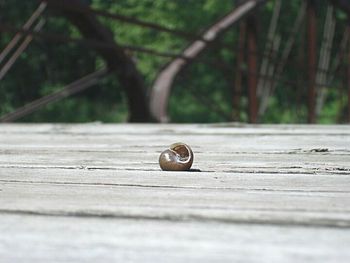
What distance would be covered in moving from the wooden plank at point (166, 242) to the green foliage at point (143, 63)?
41.8ft

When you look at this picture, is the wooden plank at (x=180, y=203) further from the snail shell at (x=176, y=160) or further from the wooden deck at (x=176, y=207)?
the snail shell at (x=176, y=160)

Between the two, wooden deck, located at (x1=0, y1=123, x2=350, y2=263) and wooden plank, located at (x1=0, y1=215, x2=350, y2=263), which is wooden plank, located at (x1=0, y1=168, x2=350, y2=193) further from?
wooden plank, located at (x1=0, y1=215, x2=350, y2=263)

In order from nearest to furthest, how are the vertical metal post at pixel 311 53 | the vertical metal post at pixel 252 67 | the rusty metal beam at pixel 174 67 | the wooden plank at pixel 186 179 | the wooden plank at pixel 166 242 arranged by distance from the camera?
1. the wooden plank at pixel 166 242
2. the wooden plank at pixel 186 179
3. the rusty metal beam at pixel 174 67
4. the vertical metal post at pixel 252 67
5. the vertical metal post at pixel 311 53

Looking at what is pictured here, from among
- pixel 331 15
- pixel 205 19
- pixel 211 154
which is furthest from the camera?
pixel 205 19

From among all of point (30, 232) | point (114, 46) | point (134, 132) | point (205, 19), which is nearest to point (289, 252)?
point (30, 232)

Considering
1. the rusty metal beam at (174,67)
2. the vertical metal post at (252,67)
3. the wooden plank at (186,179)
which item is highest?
the vertical metal post at (252,67)

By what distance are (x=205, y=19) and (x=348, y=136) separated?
44.7 feet

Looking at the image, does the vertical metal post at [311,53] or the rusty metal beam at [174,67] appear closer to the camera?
the rusty metal beam at [174,67]

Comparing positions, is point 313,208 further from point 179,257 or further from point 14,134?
point 14,134

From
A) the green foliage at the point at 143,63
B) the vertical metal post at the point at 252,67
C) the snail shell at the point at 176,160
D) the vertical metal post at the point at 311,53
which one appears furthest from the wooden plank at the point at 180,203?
the green foliage at the point at 143,63

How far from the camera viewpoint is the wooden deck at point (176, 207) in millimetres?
447

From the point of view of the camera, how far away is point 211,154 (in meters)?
1.18

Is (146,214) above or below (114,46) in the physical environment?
below

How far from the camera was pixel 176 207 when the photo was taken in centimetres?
58
